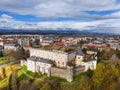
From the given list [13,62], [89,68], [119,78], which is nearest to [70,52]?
[89,68]

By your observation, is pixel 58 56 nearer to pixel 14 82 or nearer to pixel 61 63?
pixel 61 63

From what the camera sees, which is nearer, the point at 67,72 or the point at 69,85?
the point at 69,85

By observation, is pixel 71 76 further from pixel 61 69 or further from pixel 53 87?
pixel 53 87

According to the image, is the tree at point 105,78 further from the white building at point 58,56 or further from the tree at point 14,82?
the tree at point 14,82

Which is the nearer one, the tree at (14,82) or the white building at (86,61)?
the tree at (14,82)

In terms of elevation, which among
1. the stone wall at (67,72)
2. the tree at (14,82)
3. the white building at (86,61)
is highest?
the white building at (86,61)

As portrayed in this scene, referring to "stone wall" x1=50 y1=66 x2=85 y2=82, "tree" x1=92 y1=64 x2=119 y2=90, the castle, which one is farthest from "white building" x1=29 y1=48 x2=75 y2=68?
"tree" x1=92 y1=64 x2=119 y2=90

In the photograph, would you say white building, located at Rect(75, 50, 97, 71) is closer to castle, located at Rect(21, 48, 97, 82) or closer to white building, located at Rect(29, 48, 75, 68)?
castle, located at Rect(21, 48, 97, 82)

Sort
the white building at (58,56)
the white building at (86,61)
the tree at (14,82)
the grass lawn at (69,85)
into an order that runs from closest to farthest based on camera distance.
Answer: the grass lawn at (69,85) < the tree at (14,82) < the white building at (86,61) < the white building at (58,56)

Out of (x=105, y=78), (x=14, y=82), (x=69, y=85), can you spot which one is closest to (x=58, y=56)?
(x=69, y=85)

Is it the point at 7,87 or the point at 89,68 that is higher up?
the point at 89,68

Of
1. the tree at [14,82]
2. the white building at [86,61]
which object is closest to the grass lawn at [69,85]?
the white building at [86,61]
